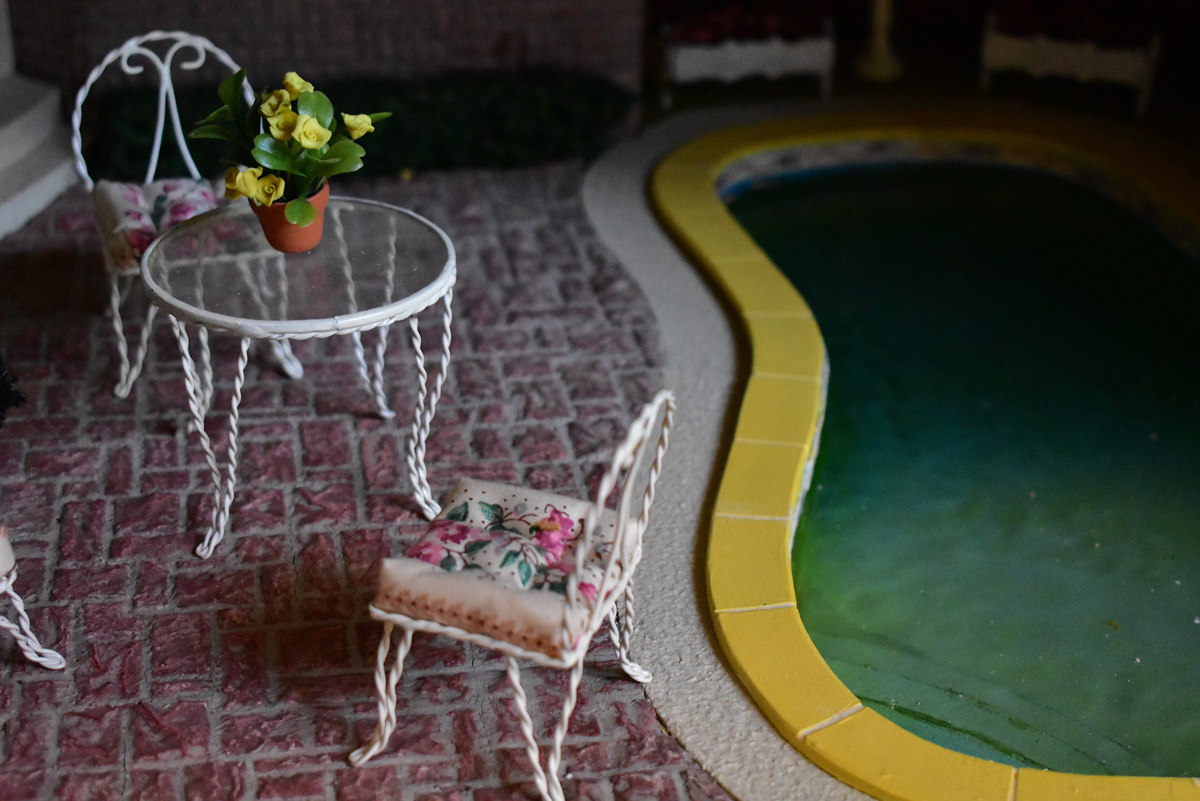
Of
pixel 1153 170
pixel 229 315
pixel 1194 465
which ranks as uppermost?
pixel 229 315

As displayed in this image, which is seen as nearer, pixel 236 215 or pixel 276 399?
pixel 236 215

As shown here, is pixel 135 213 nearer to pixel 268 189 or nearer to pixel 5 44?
pixel 268 189

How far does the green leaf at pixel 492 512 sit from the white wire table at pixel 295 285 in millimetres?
577

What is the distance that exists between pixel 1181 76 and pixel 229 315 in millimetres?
5823

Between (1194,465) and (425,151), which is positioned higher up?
(425,151)

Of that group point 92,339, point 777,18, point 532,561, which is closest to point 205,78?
point 92,339

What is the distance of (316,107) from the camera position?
2.78m

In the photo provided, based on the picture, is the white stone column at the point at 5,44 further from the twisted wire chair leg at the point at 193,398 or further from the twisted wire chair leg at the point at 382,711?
the twisted wire chair leg at the point at 382,711

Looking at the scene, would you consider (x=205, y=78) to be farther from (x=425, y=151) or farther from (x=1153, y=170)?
(x=1153, y=170)

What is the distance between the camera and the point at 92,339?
156 inches

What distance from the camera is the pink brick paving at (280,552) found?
248cm

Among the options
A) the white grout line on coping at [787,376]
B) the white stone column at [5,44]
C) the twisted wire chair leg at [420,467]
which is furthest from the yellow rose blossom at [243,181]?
the white stone column at [5,44]

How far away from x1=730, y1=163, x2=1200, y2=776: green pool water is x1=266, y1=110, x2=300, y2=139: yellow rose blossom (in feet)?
5.97

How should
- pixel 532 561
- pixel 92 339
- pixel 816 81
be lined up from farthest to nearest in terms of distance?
pixel 816 81, pixel 92 339, pixel 532 561
